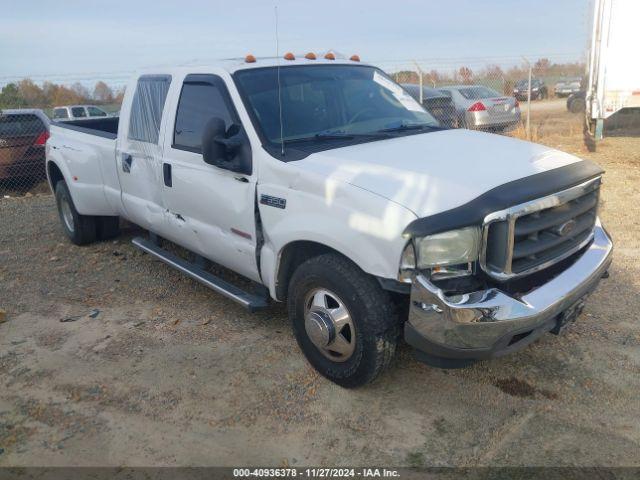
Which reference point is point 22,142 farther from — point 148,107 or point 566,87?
point 566,87

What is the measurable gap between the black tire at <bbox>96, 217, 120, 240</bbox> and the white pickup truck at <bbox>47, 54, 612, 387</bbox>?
1.87 m

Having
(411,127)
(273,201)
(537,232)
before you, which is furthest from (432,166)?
(411,127)

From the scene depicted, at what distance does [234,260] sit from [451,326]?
6.06 ft

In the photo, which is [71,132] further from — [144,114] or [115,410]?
[115,410]

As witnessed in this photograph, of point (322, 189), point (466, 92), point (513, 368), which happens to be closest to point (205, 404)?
point (322, 189)

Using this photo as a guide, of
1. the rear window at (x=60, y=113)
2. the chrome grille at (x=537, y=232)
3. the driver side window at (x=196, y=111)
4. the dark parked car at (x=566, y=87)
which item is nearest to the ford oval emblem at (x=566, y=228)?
the chrome grille at (x=537, y=232)

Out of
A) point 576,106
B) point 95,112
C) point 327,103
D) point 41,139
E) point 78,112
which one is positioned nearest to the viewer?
point 327,103

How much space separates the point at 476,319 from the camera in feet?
9.19

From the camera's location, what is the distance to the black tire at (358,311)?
309 cm

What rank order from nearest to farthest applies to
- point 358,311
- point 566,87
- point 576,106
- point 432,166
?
point 358,311
point 432,166
point 576,106
point 566,87

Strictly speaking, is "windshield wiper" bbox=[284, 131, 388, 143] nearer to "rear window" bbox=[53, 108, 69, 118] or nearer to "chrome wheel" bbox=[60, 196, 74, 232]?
"chrome wheel" bbox=[60, 196, 74, 232]

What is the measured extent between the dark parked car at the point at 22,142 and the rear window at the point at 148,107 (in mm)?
5753

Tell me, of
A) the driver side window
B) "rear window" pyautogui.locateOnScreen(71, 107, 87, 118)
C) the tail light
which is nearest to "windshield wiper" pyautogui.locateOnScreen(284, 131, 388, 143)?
the driver side window

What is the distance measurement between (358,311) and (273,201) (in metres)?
0.93
